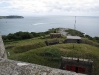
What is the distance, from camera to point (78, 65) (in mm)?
18875

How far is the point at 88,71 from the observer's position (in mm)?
18578

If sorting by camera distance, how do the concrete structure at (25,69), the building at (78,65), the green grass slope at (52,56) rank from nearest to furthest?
the concrete structure at (25,69) < the building at (78,65) < the green grass slope at (52,56)

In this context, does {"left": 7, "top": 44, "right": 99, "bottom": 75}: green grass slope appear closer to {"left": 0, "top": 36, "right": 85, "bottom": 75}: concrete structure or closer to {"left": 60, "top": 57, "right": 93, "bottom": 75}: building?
{"left": 60, "top": 57, "right": 93, "bottom": 75}: building

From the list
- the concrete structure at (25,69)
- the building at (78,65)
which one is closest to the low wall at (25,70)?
the concrete structure at (25,69)

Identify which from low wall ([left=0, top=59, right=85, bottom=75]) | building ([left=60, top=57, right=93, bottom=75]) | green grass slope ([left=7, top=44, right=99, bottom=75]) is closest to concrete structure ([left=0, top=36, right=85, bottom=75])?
low wall ([left=0, top=59, right=85, bottom=75])

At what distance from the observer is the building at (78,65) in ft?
61.2

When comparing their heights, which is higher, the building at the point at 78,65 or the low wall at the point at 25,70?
the low wall at the point at 25,70

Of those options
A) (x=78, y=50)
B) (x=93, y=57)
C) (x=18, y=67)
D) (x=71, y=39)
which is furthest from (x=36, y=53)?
(x=18, y=67)

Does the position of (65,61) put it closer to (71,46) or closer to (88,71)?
(88,71)

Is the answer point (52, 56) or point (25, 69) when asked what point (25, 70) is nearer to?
point (25, 69)

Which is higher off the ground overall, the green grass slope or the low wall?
the low wall

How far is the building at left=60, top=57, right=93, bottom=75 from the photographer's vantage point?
61.2 ft

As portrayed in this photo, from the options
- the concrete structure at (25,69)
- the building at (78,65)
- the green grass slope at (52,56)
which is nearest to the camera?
the concrete structure at (25,69)

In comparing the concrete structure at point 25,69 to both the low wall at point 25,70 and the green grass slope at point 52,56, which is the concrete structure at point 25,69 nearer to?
the low wall at point 25,70
